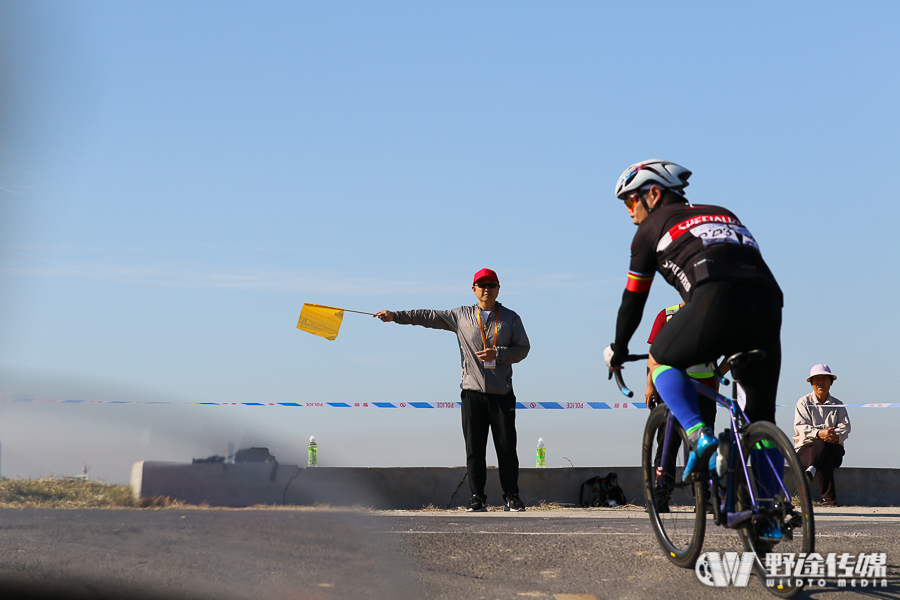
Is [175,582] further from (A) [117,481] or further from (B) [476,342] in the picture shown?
(B) [476,342]

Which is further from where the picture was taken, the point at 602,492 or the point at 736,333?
the point at 602,492

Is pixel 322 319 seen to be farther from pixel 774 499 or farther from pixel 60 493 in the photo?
pixel 60 493

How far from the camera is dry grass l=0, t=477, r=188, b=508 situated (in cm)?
167

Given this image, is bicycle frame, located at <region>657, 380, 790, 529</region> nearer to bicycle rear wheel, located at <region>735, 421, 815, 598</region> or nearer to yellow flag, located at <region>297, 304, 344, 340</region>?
bicycle rear wheel, located at <region>735, 421, 815, 598</region>

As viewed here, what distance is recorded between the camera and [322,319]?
962 cm

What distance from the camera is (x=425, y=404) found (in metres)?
14.0

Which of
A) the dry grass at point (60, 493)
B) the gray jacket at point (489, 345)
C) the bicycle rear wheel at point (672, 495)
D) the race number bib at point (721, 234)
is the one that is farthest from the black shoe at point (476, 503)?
the dry grass at point (60, 493)

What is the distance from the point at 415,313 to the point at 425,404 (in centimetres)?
A: 500

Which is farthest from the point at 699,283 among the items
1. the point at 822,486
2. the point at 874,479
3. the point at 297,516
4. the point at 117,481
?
the point at 874,479

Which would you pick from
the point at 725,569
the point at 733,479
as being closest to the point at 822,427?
the point at 725,569

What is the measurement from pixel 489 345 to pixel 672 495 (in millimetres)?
4373

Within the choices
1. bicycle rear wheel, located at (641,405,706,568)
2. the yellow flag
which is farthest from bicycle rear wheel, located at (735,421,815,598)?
the yellow flag

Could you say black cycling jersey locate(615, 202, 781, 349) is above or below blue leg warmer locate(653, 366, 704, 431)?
above

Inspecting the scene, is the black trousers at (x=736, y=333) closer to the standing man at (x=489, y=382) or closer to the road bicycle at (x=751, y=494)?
the road bicycle at (x=751, y=494)
